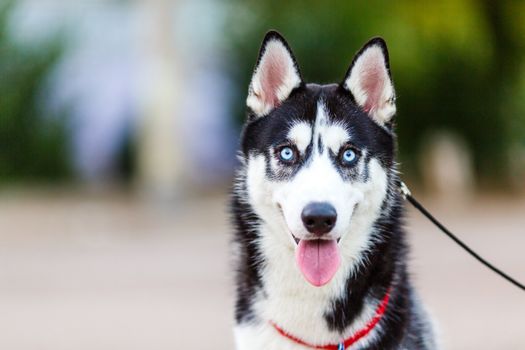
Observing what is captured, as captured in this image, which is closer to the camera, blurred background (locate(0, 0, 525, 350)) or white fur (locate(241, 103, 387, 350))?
white fur (locate(241, 103, 387, 350))

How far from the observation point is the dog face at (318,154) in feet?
12.7

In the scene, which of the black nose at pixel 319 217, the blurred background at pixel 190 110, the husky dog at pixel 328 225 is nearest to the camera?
the black nose at pixel 319 217

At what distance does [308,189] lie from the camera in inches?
151

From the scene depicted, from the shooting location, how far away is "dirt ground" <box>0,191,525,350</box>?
828 cm

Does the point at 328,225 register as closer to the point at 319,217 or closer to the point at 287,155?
the point at 319,217

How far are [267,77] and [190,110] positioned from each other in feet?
45.6

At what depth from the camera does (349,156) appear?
406 cm

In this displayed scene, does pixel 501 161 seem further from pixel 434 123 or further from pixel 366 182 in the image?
pixel 366 182

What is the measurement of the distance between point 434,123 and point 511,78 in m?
1.68

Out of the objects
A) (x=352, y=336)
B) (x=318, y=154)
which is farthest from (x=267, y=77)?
(x=352, y=336)

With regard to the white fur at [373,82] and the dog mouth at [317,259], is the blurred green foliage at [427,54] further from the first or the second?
the dog mouth at [317,259]

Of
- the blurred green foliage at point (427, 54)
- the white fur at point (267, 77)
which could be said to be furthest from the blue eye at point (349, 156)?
the blurred green foliage at point (427, 54)

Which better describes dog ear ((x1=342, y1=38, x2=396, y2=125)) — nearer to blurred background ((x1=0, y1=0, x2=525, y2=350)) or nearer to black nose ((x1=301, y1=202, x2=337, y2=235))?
black nose ((x1=301, y1=202, x2=337, y2=235))

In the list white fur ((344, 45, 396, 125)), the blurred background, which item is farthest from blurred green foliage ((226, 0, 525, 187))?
white fur ((344, 45, 396, 125))
